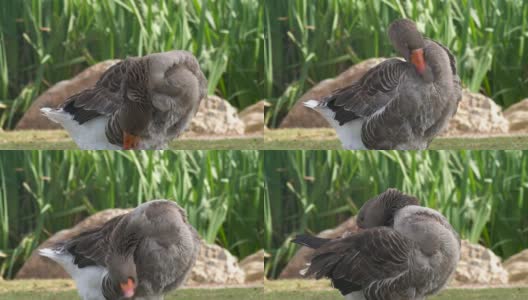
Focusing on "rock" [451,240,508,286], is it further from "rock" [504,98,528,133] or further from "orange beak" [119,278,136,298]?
"orange beak" [119,278,136,298]

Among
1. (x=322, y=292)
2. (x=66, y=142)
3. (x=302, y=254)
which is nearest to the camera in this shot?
(x=322, y=292)

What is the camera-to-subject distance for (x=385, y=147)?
8359 mm

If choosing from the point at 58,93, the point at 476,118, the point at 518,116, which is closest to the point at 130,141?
the point at 58,93

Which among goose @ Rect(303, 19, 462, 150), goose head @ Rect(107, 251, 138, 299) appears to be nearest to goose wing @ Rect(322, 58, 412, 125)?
goose @ Rect(303, 19, 462, 150)

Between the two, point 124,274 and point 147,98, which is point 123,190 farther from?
point 124,274

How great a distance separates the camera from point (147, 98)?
319 inches

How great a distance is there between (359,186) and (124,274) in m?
2.66

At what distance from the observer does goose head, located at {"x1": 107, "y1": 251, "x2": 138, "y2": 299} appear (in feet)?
23.5

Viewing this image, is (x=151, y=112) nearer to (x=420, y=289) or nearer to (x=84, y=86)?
(x=84, y=86)

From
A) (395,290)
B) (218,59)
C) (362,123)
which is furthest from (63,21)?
(395,290)

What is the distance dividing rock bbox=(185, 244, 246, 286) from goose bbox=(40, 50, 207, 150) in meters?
1.10

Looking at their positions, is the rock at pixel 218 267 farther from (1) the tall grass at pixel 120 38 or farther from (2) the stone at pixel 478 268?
(2) the stone at pixel 478 268

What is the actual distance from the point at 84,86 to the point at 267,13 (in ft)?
5.73

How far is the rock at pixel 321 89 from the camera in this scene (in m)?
9.58
